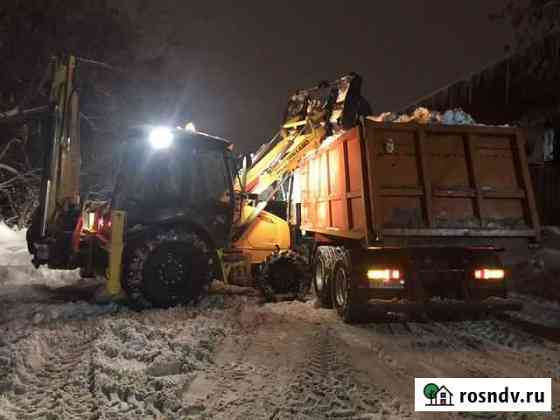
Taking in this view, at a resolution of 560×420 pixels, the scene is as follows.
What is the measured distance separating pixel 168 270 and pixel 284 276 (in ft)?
6.71

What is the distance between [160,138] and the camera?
7.93 metres

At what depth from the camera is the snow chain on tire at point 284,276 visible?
8.30 meters

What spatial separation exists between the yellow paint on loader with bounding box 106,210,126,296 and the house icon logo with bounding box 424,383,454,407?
192 inches

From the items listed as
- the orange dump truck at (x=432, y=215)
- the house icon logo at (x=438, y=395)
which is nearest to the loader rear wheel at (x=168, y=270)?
the orange dump truck at (x=432, y=215)

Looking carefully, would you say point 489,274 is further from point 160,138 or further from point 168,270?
point 160,138

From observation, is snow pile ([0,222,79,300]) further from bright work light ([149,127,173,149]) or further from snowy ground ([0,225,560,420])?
bright work light ([149,127,173,149])

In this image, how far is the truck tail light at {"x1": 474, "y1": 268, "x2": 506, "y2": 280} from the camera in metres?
6.79

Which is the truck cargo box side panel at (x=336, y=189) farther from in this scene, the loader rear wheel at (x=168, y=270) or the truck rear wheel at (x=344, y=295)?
the loader rear wheel at (x=168, y=270)

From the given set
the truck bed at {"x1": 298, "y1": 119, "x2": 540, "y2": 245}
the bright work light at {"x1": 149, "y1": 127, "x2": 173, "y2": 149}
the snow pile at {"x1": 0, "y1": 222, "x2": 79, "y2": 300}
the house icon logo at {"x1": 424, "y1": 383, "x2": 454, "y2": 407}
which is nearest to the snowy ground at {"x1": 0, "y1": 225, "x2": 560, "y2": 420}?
the house icon logo at {"x1": 424, "y1": 383, "x2": 454, "y2": 407}

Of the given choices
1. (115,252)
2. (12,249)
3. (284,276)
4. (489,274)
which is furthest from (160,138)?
(12,249)

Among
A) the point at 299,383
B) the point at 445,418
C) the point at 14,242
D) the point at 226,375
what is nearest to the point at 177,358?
the point at 226,375

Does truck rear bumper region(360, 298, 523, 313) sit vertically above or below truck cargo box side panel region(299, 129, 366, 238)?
below

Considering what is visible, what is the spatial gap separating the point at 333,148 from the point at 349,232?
1624 mm

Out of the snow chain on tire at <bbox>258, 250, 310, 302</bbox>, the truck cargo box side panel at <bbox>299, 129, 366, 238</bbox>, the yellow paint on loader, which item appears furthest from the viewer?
the snow chain on tire at <bbox>258, 250, 310, 302</bbox>
